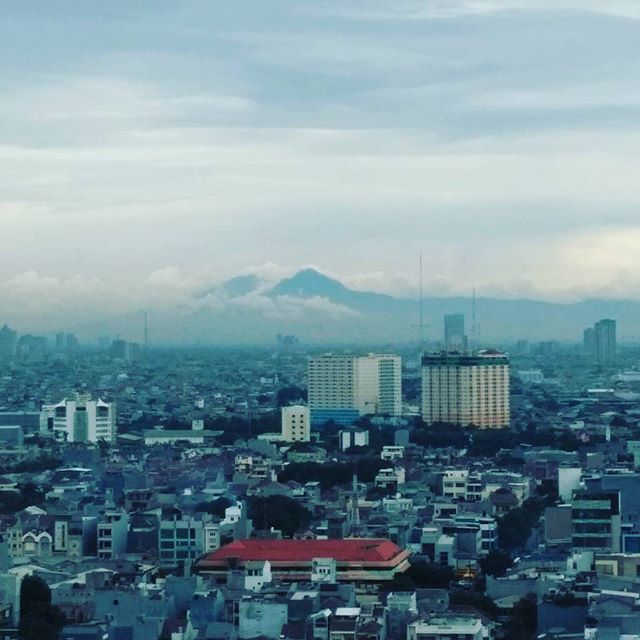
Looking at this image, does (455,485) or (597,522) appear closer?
(597,522)

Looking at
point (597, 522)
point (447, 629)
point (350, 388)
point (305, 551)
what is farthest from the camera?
point (350, 388)

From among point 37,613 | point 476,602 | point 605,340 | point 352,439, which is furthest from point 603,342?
point 37,613

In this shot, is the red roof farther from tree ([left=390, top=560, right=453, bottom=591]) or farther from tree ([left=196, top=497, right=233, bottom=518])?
tree ([left=196, top=497, right=233, bottom=518])

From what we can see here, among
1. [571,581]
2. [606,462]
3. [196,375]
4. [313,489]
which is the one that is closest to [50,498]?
[313,489]

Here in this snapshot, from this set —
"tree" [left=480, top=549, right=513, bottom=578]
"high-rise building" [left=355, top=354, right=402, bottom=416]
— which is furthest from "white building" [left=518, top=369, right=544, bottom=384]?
"tree" [left=480, top=549, right=513, bottom=578]

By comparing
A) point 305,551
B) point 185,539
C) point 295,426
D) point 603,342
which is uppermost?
point 603,342

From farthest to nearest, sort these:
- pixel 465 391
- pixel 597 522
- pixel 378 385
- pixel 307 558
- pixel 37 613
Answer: pixel 378 385 < pixel 465 391 < pixel 597 522 < pixel 307 558 < pixel 37 613

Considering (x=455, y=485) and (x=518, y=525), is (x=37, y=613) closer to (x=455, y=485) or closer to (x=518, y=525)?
(x=518, y=525)
